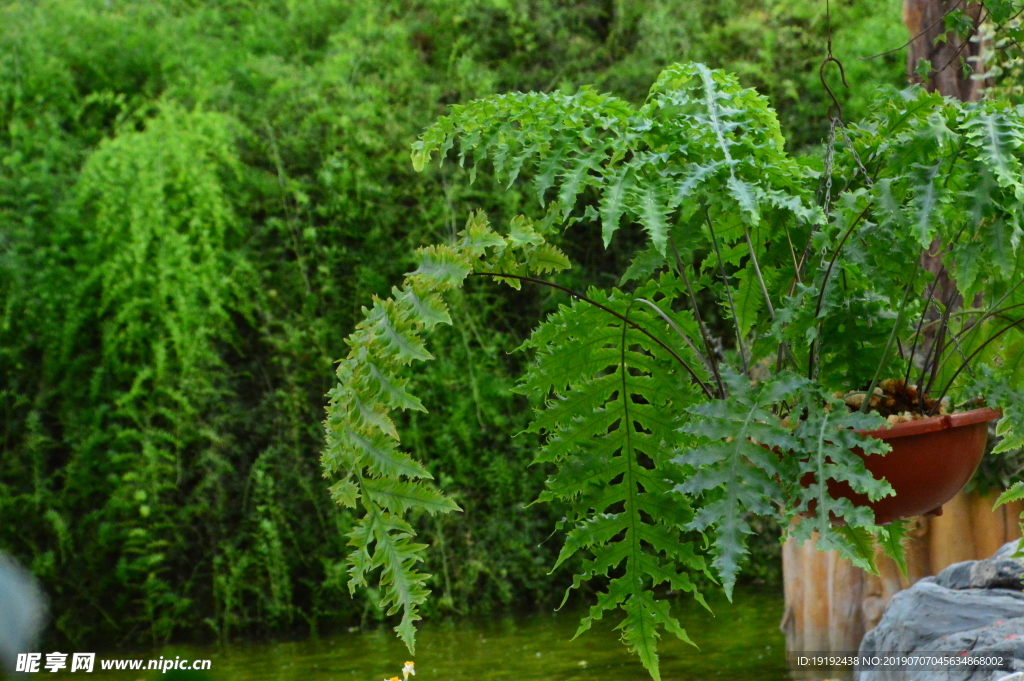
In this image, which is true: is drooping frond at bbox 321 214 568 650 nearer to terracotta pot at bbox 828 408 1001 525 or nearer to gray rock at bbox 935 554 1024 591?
terracotta pot at bbox 828 408 1001 525

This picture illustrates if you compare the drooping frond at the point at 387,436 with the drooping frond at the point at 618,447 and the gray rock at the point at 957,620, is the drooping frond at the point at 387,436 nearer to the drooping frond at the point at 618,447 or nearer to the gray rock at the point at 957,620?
the drooping frond at the point at 618,447

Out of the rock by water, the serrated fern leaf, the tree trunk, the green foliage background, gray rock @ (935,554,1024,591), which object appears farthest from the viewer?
the green foliage background

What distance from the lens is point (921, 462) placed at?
1.32 meters

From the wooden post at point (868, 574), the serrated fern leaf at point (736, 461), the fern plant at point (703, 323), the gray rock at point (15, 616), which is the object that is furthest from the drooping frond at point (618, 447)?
the wooden post at point (868, 574)

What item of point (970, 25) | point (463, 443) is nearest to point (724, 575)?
point (970, 25)

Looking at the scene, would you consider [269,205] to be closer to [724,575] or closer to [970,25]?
[970,25]

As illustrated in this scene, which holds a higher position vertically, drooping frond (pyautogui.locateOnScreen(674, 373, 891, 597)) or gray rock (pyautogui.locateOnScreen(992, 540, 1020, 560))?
drooping frond (pyautogui.locateOnScreen(674, 373, 891, 597))

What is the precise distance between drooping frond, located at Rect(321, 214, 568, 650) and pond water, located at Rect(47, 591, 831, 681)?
7.37 ft

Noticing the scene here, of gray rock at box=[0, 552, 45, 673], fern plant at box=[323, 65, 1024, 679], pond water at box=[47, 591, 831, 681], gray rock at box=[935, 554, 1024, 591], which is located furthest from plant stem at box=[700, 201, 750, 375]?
pond water at box=[47, 591, 831, 681]

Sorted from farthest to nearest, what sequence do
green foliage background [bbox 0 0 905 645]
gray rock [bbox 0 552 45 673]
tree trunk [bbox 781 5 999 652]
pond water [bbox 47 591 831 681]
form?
1. green foliage background [bbox 0 0 905 645]
2. pond water [bbox 47 591 831 681]
3. tree trunk [bbox 781 5 999 652]
4. gray rock [bbox 0 552 45 673]

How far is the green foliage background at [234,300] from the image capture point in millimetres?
4078

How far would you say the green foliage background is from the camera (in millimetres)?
4078

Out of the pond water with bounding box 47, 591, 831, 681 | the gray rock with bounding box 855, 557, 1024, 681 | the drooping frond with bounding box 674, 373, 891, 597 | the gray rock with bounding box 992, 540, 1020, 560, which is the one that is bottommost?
the pond water with bounding box 47, 591, 831, 681

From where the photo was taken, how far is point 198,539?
13.7 feet
